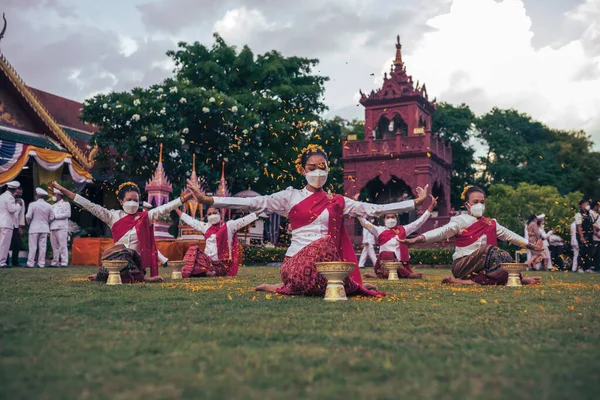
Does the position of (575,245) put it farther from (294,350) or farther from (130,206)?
(294,350)

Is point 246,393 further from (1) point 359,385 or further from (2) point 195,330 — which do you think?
(2) point 195,330

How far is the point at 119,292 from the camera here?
705 centimetres

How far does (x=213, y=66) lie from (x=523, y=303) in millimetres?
22875

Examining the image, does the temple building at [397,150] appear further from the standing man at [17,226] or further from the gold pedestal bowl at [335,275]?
the gold pedestal bowl at [335,275]

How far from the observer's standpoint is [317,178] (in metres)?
7.11

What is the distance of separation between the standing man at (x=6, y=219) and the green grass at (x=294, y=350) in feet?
31.6

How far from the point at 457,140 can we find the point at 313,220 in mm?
33257

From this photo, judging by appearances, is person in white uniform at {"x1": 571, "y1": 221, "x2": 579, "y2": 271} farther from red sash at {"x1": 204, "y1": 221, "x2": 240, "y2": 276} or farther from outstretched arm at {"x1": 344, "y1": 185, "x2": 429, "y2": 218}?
outstretched arm at {"x1": 344, "y1": 185, "x2": 429, "y2": 218}

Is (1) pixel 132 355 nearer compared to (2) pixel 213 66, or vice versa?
(1) pixel 132 355

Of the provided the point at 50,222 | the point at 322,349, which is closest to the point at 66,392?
the point at 322,349

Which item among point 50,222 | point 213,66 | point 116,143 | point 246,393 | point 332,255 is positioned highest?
point 213,66

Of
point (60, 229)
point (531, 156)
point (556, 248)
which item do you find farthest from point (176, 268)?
point (531, 156)

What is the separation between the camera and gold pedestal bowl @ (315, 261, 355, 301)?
20.5 feet

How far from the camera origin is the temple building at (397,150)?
101 feet
